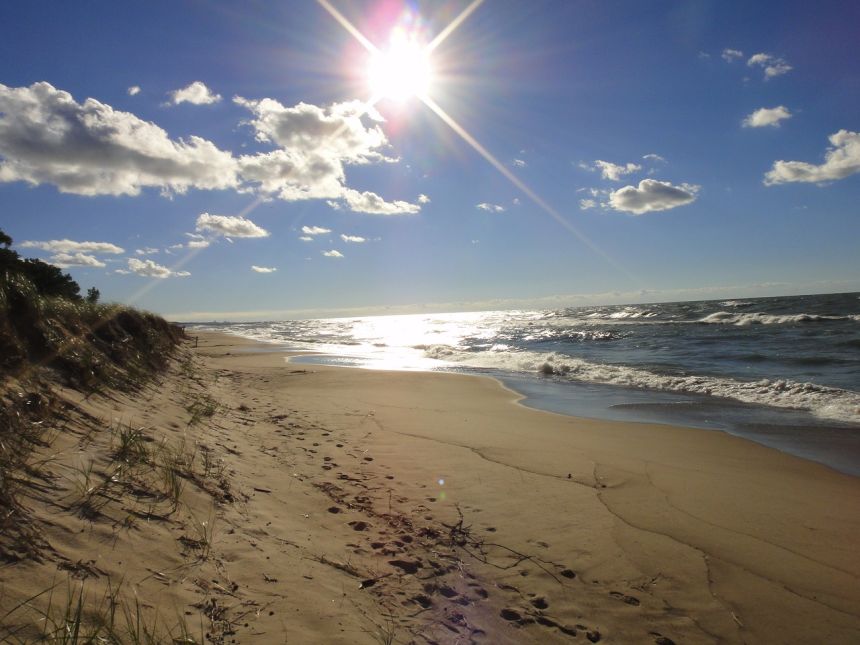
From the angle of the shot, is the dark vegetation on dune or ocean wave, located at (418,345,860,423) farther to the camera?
ocean wave, located at (418,345,860,423)

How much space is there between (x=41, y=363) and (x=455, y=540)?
4.77 m

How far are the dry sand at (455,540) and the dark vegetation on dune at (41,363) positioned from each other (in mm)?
215

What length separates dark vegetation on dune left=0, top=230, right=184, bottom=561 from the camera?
108 inches

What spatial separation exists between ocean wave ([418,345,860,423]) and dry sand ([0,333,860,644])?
4623mm

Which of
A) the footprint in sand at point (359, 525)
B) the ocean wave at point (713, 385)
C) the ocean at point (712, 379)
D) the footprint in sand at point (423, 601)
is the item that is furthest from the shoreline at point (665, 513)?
the ocean wave at point (713, 385)

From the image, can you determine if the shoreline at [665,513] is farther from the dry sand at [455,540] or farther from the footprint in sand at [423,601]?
the footprint in sand at [423,601]

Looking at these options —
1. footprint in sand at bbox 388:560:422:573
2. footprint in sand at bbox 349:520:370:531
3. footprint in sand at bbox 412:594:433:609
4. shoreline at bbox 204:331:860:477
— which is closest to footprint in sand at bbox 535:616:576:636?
footprint in sand at bbox 412:594:433:609

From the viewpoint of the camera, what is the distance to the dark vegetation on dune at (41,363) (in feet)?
→ 9.02

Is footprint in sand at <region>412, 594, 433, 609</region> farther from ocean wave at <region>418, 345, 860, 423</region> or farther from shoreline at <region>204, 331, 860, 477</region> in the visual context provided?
ocean wave at <region>418, 345, 860, 423</region>

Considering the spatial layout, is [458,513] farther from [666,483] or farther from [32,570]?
[32,570]

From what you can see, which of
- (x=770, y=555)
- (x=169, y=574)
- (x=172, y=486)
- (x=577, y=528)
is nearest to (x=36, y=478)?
(x=172, y=486)

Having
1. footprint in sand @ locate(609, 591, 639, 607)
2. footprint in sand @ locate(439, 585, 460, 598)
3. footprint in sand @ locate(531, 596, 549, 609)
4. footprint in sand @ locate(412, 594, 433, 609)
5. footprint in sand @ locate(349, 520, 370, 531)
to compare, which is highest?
footprint in sand @ locate(349, 520, 370, 531)

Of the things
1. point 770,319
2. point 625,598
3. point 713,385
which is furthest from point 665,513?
point 770,319

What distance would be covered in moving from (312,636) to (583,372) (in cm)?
1494
